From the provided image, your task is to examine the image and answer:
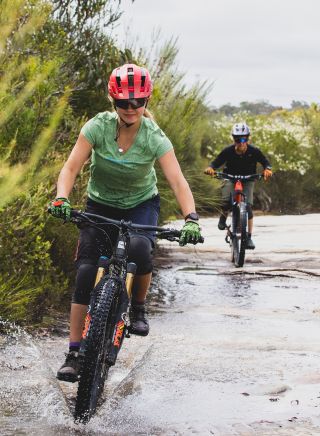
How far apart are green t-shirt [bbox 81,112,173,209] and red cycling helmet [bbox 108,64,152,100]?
0.92 ft

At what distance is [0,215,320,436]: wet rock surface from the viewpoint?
15.0ft

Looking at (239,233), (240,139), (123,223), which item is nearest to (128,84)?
(123,223)

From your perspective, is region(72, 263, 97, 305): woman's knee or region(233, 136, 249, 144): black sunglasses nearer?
region(72, 263, 97, 305): woman's knee

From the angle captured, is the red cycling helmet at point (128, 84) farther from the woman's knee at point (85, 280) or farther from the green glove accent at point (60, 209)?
the woman's knee at point (85, 280)

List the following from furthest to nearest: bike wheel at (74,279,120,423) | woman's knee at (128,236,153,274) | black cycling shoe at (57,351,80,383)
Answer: woman's knee at (128,236,153,274)
black cycling shoe at (57,351,80,383)
bike wheel at (74,279,120,423)

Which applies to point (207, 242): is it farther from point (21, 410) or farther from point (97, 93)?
point (21, 410)

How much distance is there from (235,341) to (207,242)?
7.31 m

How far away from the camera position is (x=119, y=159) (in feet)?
16.6

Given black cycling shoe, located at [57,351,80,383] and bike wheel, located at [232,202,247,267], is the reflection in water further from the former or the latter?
bike wheel, located at [232,202,247,267]

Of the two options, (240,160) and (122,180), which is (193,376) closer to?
(122,180)

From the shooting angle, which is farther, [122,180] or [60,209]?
[122,180]

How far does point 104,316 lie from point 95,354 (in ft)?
0.67

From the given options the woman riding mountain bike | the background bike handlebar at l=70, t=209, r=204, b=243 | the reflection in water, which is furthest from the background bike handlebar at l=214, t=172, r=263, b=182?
the background bike handlebar at l=70, t=209, r=204, b=243

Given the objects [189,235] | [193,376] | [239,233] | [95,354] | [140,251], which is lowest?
[193,376]
